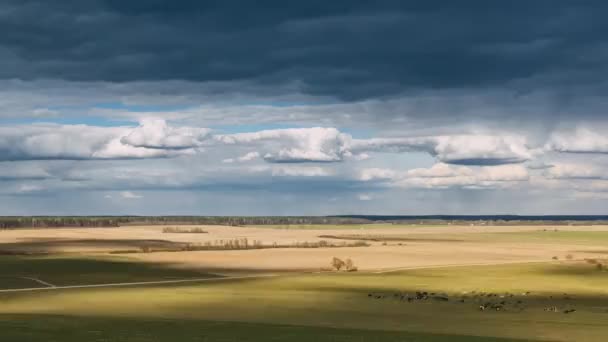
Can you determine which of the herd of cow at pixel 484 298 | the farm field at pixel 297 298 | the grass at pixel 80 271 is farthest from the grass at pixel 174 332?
the grass at pixel 80 271

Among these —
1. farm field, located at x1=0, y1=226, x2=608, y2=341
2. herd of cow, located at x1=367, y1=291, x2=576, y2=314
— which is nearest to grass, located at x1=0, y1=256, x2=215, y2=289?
farm field, located at x1=0, y1=226, x2=608, y2=341

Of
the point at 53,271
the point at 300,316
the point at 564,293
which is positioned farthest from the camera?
the point at 53,271

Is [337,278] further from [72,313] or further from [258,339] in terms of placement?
[258,339]

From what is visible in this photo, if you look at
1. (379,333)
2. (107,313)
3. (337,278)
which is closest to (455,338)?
(379,333)

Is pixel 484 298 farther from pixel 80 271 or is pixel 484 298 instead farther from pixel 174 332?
pixel 80 271

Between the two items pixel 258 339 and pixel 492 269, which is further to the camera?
pixel 492 269

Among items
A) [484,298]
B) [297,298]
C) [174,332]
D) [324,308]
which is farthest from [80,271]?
[174,332]
